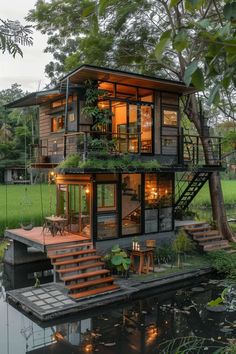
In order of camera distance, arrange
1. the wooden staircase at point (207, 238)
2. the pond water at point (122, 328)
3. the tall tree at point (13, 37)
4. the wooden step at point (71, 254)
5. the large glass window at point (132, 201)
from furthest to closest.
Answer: the wooden staircase at point (207, 238) → the large glass window at point (132, 201) → the wooden step at point (71, 254) → the pond water at point (122, 328) → the tall tree at point (13, 37)

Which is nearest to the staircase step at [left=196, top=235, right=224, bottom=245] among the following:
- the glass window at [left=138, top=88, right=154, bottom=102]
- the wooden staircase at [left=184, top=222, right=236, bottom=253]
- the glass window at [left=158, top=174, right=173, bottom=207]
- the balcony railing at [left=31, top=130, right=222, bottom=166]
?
the wooden staircase at [left=184, top=222, right=236, bottom=253]

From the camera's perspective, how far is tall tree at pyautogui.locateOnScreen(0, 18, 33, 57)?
7.22ft

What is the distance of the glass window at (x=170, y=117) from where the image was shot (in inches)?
530

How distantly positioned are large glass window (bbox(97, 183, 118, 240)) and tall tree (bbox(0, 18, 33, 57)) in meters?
9.27

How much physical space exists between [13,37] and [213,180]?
13697mm

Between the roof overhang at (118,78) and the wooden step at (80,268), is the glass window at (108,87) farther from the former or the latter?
the wooden step at (80,268)

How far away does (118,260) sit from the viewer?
1038 cm

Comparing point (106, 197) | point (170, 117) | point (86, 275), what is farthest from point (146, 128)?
point (86, 275)

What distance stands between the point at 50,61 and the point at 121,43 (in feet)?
54.8

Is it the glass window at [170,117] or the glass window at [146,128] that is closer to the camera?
the glass window at [146,128]

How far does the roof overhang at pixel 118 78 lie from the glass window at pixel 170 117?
2.61ft

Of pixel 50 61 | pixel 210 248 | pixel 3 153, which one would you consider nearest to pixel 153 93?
pixel 210 248

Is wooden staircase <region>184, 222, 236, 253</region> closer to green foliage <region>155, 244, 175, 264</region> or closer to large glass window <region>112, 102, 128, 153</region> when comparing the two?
green foliage <region>155, 244, 175, 264</region>

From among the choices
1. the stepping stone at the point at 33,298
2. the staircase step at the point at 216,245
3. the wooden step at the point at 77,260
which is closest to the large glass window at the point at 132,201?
the wooden step at the point at 77,260
